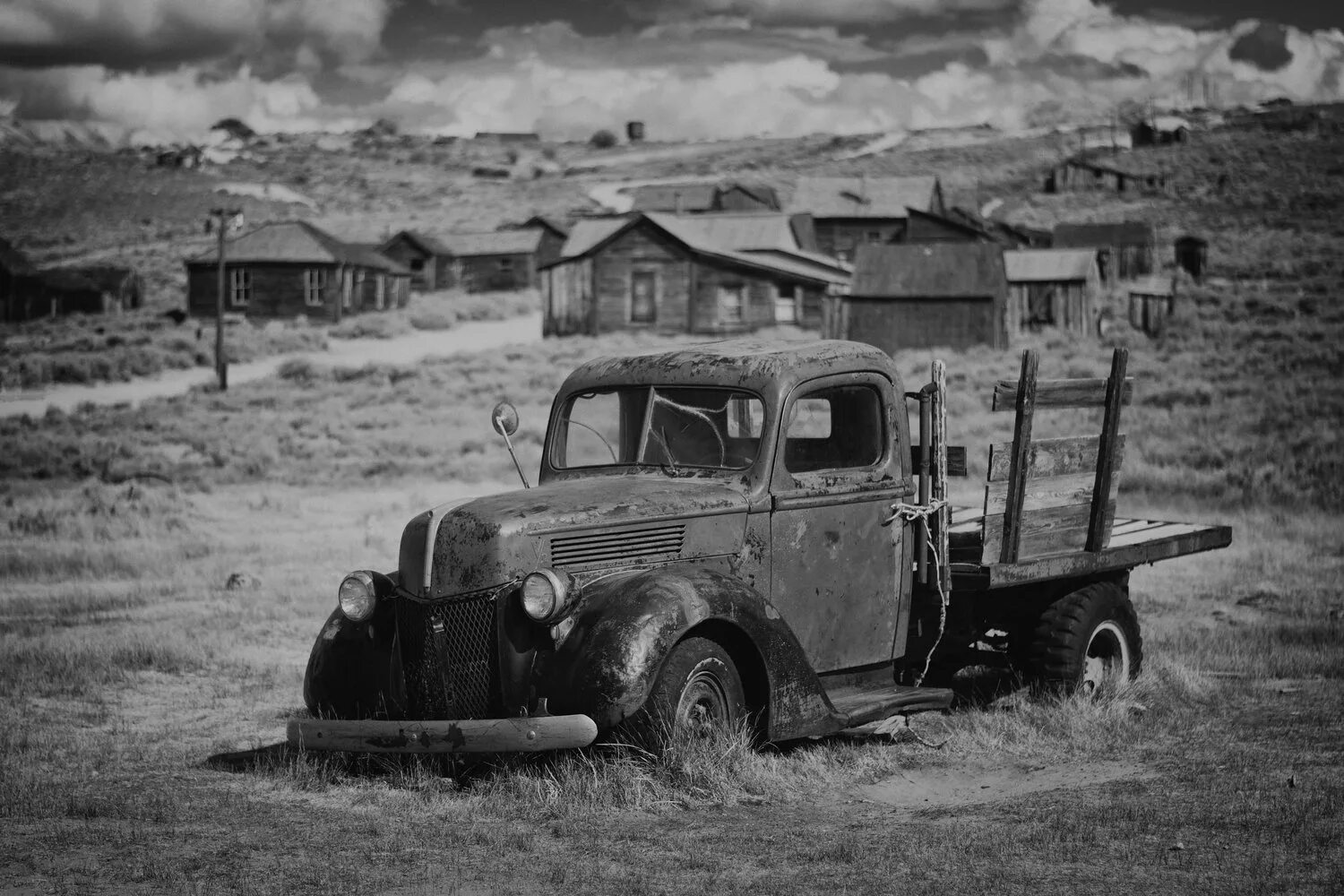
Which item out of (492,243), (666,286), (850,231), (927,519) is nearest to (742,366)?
(927,519)

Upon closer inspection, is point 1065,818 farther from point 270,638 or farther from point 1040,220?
point 1040,220

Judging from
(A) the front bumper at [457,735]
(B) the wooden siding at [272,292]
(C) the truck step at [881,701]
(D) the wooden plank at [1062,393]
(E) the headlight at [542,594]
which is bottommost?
(C) the truck step at [881,701]

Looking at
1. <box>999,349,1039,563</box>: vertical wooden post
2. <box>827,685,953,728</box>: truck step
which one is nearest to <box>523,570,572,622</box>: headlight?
<box>827,685,953,728</box>: truck step

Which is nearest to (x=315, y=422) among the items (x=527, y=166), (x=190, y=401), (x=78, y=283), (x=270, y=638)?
(x=190, y=401)

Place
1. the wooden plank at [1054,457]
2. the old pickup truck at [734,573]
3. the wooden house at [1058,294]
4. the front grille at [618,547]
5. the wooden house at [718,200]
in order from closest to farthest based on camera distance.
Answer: the old pickup truck at [734,573] → the front grille at [618,547] → the wooden plank at [1054,457] → the wooden house at [1058,294] → the wooden house at [718,200]

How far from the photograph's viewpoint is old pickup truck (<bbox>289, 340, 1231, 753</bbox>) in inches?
244

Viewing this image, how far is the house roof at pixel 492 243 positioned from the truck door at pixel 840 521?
203ft

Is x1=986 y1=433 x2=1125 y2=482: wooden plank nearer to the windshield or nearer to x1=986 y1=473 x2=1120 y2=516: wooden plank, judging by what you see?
x1=986 y1=473 x2=1120 y2=516: wooden plank

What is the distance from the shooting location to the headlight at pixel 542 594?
241 inches

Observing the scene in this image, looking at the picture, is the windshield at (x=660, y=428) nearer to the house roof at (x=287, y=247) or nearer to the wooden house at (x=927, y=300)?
the wooden house at (x=927, y=300)

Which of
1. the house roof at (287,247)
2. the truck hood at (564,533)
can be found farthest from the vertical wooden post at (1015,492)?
the house roof at (287,247)

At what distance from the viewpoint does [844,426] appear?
7547 millimetres

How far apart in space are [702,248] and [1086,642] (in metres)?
38.9

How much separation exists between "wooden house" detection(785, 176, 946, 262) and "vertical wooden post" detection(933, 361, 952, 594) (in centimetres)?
5832
